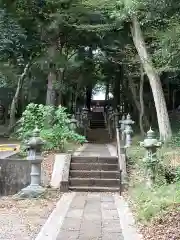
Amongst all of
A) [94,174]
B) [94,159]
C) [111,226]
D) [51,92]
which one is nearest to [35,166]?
[94,174]

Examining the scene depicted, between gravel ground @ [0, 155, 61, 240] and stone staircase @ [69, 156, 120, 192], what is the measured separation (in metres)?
0.99

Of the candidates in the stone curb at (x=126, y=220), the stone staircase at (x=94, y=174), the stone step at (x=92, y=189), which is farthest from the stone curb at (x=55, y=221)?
the stone staircase at (x=94, y=174)

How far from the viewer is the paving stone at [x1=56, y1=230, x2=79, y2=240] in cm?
668

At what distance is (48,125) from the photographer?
1645 cm

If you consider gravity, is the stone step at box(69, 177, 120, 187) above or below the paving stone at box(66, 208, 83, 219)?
above

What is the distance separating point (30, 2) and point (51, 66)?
3.58 m

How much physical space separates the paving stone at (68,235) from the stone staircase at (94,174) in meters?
5.13

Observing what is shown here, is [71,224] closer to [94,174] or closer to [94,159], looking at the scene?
[94,174]

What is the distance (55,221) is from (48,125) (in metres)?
8.70

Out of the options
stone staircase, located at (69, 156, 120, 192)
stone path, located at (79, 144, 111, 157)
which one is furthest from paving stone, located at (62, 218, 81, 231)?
stone path, located at (79, 144, 111, 157)

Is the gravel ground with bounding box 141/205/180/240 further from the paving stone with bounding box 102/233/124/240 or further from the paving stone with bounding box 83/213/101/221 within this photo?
the paving stone with bounding box 83/213/101/221

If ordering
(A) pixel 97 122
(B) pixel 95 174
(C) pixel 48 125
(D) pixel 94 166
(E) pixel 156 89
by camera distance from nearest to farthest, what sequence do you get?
(B) pixel 95 174, (D) pixel 94 166, (C) pixel 48 125, (E) pixel 156 89, (A) pixel 97 122

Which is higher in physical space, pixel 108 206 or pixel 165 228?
pixel 165 228

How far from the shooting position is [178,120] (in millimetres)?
27500
